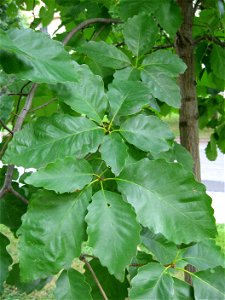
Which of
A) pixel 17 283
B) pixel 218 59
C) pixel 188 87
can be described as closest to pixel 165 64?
pixel 188 87

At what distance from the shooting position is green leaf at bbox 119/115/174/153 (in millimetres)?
659

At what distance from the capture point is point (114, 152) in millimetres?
623

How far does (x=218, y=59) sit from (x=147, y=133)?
0.60 m

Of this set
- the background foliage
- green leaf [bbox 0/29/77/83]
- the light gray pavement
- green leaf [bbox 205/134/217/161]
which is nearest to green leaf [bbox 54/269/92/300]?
the background foliage

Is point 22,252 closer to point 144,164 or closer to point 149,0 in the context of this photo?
point 144,164

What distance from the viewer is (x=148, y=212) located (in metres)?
0.60

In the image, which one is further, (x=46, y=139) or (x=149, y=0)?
(x=149, y=0)

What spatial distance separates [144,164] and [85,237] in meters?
0.14

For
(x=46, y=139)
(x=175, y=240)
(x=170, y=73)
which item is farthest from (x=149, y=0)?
(x=175, y=240)

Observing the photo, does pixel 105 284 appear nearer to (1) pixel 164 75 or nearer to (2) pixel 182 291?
(2) pixel 182 291

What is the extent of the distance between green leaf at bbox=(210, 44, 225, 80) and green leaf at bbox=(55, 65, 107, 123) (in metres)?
0.59

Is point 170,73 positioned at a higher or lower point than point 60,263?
→ higher

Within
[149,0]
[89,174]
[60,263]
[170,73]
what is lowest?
[60,263]

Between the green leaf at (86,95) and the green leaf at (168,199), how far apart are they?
4.7 inches
